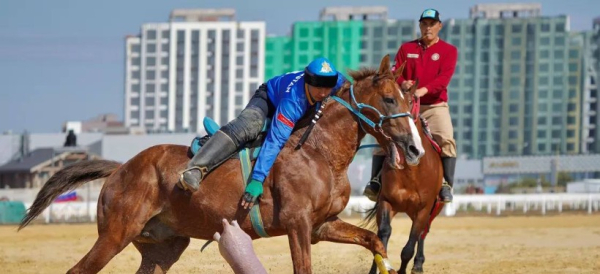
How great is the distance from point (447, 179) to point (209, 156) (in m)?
4.66

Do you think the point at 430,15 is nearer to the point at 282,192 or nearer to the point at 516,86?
the point at 282,192

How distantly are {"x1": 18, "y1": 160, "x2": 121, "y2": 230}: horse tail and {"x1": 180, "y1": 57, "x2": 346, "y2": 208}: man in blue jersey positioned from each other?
4.92 feet

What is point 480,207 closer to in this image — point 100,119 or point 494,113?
point 494,113

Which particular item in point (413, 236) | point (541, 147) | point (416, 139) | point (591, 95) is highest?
point (416, 139)

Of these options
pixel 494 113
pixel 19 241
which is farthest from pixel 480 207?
pixel 494 113

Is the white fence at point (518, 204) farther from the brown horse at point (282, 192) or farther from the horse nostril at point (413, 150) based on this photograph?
the horse nostril at point (413, 150)

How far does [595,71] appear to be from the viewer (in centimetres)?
15775

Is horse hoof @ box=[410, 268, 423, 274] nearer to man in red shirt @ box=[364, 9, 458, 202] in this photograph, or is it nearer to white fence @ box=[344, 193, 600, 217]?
man in red shirt @ box=[364, 9, 458, 202]

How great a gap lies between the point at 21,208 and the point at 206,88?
137 m

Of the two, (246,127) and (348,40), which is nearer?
(246,127)

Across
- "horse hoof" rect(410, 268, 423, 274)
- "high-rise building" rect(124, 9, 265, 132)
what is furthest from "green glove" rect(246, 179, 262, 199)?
"high-rise building" rect(124, 9, 265, 132)

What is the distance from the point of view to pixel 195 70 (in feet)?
571

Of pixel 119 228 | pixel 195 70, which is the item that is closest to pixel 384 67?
pixel 119 228

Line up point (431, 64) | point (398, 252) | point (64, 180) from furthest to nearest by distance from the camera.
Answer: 1. point (398, 252)
2. point (431, 64)
3. point (64, 180)
